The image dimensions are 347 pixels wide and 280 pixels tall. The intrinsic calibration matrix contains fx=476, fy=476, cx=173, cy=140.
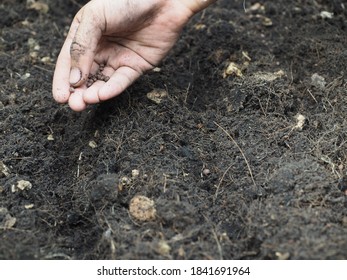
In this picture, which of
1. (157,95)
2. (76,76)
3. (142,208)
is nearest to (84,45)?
(76,76)

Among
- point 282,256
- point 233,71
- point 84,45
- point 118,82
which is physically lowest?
point 282,256

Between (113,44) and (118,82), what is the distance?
0.72 feet

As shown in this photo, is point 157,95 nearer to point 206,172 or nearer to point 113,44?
point 113,44

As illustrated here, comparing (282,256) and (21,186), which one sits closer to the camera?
(282,256)

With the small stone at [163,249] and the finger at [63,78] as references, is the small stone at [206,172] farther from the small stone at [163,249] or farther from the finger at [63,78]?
the finger at [63,78]

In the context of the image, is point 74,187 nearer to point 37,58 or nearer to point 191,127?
point 191,127

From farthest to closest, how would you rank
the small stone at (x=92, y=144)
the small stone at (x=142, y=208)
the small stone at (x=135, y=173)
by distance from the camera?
the small stone at (x=92, y=144) → the small stone at (x=135, y=173) → the small stone at (x=142, y=208)

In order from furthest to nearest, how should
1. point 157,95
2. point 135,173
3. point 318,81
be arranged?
point 318,81 → point 157,95 → point 135,173

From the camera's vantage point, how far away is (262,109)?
1786 mm

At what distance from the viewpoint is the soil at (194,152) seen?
144 cm

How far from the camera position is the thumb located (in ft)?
5.47

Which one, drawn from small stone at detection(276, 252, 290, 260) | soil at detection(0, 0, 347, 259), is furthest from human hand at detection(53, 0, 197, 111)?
small stone at detection(276, 252, 290, 260)

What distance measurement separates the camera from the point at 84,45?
1669 millimetres

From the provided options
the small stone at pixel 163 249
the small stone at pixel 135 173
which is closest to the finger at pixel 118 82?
the small stone at pixel 135 173
